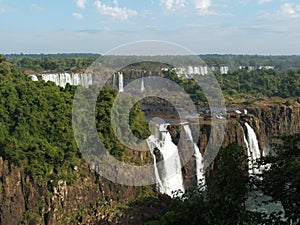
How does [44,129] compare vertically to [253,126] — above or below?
above

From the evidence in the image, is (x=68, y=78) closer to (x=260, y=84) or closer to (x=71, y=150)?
(x=71, y=150)

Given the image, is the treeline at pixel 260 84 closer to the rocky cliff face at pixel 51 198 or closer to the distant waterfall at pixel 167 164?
the distant waterfall at pixel 167 164

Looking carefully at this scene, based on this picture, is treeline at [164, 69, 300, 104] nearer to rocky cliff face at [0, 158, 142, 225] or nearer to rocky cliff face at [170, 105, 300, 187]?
rocky cliff face at [170, 105, 300, 187]

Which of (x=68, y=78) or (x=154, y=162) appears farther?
(x=68, y=78)

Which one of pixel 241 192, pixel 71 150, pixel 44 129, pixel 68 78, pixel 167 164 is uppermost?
pixel 68 78

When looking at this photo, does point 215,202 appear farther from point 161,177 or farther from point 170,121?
point 170,121

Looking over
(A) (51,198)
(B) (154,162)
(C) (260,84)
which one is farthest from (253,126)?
(C) (260,84)

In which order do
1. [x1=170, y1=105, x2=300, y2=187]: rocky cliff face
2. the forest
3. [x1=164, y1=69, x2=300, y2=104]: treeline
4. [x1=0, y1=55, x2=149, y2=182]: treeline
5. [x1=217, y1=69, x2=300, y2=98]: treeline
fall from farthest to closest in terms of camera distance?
[x1=217, y1=69, x2=300, y2=98]: treeline, [x1=164, y1=69, x2=300, y2=104]: treeline, [x1=170, y1=105, x2=300, y2=187]: rocky cliff face, [x1=0, y1=55, x2=149, y2=182]: treeline, the forest

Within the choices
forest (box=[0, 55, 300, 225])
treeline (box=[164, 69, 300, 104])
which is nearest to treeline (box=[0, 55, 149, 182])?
forest (box=[0, 55, 300, 225])
